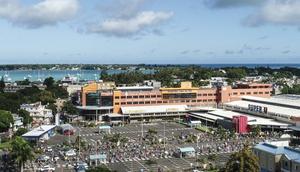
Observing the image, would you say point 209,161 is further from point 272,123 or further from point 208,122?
point 208,122

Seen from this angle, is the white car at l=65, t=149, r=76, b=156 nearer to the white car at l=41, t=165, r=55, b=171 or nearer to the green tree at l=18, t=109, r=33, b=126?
the white car at l=41, t=165, r=55, b=171

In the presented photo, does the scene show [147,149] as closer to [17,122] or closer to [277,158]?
[17,122]

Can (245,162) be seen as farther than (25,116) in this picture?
No

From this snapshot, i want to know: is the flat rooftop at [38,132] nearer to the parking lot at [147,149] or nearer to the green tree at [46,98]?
the parking lot at [147,149]

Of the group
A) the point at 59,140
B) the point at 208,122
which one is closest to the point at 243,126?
the point at 208,122

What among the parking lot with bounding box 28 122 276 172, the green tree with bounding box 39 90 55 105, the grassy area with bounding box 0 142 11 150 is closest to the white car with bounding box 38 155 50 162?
the parking lot with bounding box 28 122 276 172

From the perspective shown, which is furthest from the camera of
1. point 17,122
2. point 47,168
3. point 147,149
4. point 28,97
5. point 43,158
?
point 28,97

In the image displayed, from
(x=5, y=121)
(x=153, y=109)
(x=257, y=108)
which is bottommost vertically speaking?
(x=153, y=109)

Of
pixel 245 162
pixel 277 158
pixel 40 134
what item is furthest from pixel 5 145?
pixel 277 158

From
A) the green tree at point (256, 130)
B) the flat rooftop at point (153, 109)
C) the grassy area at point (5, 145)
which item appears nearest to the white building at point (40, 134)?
the grassy area at point (5, 145)
